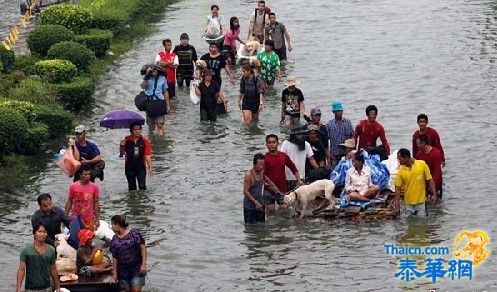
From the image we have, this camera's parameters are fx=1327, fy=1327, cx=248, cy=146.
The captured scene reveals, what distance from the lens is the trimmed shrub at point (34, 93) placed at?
28344 millimetres

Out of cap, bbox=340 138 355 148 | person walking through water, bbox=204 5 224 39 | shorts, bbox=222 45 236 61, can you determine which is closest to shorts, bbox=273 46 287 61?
shorts, bbox=222 45 236 61

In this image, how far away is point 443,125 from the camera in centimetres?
2797

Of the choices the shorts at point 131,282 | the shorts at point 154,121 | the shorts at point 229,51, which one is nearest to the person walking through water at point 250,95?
the shorts at point 154,121

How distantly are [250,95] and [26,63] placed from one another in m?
7.28

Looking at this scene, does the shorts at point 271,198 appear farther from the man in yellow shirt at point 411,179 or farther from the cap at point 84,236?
the cap at point 84,236

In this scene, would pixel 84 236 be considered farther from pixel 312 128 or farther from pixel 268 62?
pixel 268 62

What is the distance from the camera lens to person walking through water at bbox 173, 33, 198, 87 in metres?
31.0

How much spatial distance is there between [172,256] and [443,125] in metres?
9.47

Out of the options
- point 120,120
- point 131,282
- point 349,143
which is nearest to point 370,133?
point 349,143

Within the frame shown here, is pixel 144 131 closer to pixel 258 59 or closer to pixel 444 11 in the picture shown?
pixel 258 59

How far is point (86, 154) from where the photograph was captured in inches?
894

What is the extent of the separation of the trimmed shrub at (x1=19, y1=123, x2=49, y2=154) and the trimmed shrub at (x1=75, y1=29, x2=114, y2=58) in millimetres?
8238

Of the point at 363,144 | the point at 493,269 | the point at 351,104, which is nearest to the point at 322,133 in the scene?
the point at 363,144

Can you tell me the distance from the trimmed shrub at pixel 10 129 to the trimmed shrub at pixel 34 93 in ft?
8.74
